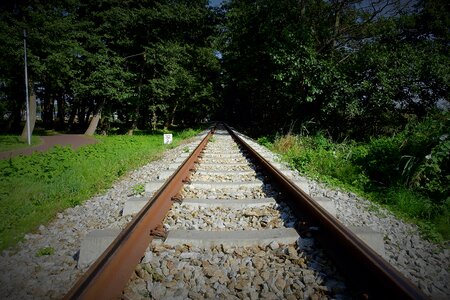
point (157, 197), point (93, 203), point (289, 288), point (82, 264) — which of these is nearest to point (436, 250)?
point (289, 288)

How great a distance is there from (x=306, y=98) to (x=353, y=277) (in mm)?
11323

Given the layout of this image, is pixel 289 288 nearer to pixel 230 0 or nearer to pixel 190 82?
pixel 190 82

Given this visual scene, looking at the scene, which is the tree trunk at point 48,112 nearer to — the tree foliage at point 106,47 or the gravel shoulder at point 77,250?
the tree foliage at point 106,47

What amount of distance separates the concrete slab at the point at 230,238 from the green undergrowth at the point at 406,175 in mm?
1809

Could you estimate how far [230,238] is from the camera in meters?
2.55

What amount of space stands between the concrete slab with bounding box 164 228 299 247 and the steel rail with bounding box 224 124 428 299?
318 millimetres

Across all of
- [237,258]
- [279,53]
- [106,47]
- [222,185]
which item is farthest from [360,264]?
[106,47]

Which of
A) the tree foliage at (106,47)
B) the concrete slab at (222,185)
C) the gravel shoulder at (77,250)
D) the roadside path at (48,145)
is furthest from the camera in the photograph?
the tree foliage at (106,47)

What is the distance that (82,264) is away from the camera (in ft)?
7.50

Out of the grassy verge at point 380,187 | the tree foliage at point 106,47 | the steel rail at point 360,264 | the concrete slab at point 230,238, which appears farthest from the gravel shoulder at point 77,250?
the tree foliage at point 106,47

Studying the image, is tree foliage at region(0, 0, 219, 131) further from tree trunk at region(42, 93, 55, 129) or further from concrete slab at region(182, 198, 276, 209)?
concrete slab at region(182, 198, 276, 209)

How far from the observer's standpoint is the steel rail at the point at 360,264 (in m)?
1.64

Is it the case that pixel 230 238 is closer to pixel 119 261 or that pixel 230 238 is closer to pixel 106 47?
pixel 119 261

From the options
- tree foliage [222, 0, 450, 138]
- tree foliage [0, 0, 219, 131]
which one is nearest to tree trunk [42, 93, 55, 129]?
tree foliage [0, 0, 219, 131]
